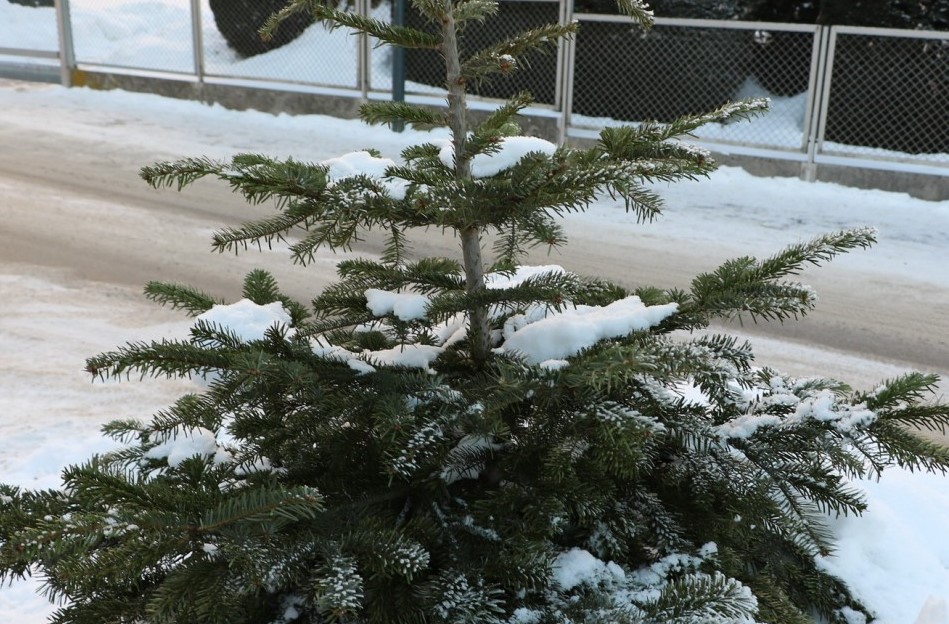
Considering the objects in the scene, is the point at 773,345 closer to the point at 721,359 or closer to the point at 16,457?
the point at 16,457

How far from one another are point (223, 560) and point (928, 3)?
11.1 metres

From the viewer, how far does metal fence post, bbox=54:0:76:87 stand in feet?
47.3

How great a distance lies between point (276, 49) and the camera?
A: 14328mm

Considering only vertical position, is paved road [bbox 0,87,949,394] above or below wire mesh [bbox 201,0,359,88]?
below

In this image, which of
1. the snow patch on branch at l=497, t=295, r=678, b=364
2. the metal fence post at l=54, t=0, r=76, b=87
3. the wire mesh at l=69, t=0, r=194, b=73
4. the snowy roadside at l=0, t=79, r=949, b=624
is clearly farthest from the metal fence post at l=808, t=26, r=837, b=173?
the metal fence post at l=54, t=0, r=76, b=87

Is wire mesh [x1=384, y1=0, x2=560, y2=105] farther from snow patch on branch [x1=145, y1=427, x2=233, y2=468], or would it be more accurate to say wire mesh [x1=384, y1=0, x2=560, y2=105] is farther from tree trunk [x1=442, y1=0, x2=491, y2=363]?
snow patch on branch [x1=145, y1=427, x2=233, y2=468]

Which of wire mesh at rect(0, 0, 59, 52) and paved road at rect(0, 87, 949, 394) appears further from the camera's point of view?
wire mesh at rect(0, 0, 59, 52)

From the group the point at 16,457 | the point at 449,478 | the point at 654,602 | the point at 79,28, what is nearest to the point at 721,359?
the point at 654,602

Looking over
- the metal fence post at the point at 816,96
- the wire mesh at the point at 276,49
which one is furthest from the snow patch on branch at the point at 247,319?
the wire mesh at the point at 276,49

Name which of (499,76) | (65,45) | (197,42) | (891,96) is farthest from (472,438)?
(65,45)

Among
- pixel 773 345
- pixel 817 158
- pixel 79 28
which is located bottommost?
pixel 773 345

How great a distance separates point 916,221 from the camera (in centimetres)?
920

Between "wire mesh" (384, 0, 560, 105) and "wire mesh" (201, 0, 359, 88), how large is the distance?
619mm

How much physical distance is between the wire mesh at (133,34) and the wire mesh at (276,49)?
53 cm
